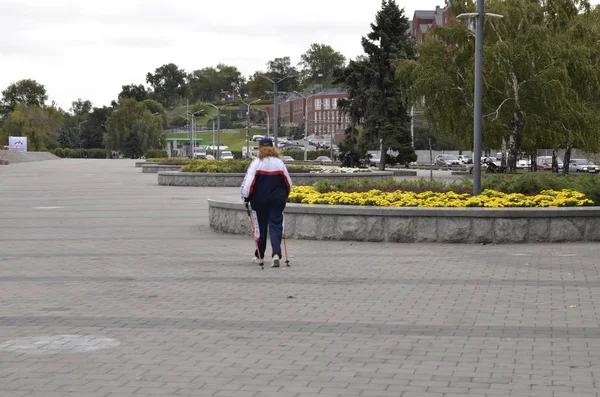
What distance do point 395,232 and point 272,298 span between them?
20.2 feet

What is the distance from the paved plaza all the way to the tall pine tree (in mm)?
45499

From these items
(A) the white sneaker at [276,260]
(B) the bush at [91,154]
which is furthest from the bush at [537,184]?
(B) the bush at [91,154]

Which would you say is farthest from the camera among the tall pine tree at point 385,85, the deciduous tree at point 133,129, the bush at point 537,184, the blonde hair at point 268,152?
the deciduous tree at point 133,129

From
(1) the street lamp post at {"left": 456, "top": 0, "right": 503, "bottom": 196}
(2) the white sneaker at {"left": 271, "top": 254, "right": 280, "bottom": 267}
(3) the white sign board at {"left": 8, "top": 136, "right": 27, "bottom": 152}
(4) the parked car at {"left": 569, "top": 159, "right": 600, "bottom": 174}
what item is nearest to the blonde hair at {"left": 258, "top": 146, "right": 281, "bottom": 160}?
(2) the white sneaker at {"left": 271, "top": 254, "right": 280, "bottom": 267}

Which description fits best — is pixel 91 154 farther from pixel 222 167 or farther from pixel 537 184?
pixel 537 184

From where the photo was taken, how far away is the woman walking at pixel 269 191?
12.9 meters

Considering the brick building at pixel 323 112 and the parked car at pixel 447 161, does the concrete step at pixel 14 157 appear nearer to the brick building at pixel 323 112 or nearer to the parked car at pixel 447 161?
the parked car at pixel 447 161

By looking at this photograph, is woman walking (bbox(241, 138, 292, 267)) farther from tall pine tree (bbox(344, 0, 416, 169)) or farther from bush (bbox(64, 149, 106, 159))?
bush (bbox(64, 149, 106, 159))

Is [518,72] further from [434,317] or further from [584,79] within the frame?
[434,317]

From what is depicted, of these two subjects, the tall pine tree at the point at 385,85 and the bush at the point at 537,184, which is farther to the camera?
the tall pine tree at the point at 385,85

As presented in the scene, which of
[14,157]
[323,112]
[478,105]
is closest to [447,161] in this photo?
[14,157]

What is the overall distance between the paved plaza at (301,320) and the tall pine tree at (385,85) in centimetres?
Result: 4550

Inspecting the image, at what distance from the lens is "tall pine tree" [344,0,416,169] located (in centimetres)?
6109

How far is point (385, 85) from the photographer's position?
203 ft
